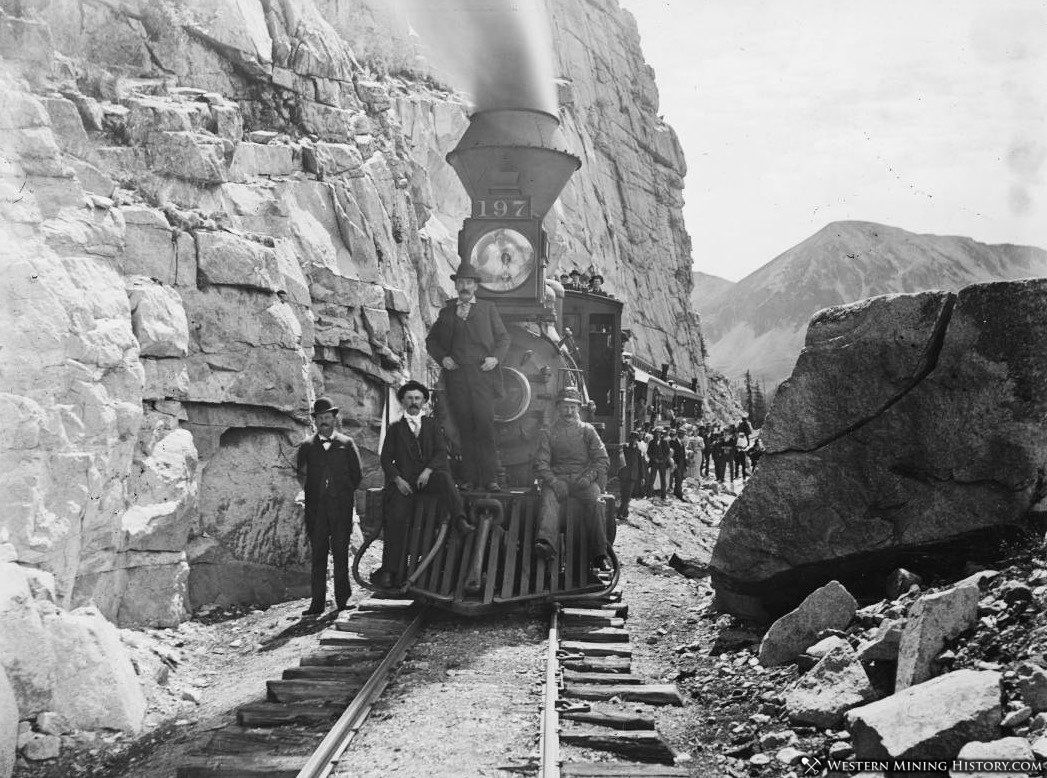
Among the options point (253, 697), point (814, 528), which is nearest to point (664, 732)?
point (814, 528)

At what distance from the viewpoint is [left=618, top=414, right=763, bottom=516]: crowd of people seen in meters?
16.3

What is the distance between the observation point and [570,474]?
7793 mm

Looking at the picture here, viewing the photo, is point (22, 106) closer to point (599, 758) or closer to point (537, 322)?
point (537, 322)

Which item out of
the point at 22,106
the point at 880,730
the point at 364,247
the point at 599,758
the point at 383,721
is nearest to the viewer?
the point at 880,730

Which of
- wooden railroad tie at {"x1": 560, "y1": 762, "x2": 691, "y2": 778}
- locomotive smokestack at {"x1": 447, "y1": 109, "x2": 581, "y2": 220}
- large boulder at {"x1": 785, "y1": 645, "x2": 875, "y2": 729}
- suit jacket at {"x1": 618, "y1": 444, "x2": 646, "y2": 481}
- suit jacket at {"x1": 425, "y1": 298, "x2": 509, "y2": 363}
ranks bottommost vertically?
wooden railroad tie at {"x1": 560, "y1": 762, "x2": 691, "y2": 778}

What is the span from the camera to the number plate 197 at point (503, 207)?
8500 mm

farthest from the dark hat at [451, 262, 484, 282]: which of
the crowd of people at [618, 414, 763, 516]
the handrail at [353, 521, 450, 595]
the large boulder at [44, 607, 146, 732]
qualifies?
the crowd of people at [618, 414, 763, 516]

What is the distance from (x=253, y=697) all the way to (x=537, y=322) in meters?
4.38

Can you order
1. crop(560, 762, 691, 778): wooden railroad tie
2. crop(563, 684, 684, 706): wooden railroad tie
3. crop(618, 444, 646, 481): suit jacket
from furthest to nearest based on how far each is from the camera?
crop(618, 444, 646, 481): suit jacket
crop(563, 684, 684, 706): wooden railroad tie
crop(560, 762, 691, 778): wooden railroad tie

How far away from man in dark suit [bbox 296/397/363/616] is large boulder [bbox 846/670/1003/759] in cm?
485

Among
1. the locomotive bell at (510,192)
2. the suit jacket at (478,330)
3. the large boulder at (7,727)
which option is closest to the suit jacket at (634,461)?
the locomotive bell at (510,192)

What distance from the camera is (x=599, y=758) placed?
13.9 ft

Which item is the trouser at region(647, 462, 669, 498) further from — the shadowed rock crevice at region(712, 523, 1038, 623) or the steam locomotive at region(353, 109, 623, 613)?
the shadowed rock crevice at region(712, 523, 1038, 623)

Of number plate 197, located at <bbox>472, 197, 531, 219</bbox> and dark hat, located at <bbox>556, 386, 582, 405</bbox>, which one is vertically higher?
number plate 197, located at <bbox>472, 197, 531, 219</bbox>
